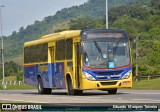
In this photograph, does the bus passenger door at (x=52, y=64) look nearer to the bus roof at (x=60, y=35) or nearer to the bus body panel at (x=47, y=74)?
the bus body panel at (x=47, y=74)

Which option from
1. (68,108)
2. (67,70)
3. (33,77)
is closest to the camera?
(68,108)

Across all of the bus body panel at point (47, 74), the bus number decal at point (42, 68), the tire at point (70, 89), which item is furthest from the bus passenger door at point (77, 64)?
the bus number decal at point (42, 68)

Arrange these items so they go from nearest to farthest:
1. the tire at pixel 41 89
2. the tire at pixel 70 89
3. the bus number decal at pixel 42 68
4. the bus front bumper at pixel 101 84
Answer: the bus front bumper at pixel 101 84 → the tire at pixel 70 89 → the bus number decal at pixel 42 68 → the tire at pixel 41 89

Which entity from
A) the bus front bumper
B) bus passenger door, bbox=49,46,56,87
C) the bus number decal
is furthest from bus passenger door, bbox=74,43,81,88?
the bus number decal

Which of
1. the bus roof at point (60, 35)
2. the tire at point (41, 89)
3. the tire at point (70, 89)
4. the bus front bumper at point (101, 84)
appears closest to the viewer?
the bus front bumper at point (101, 84)

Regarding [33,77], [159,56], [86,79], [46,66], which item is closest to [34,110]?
[86,79]

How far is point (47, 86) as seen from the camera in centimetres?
3262

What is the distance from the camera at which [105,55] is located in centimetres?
2667

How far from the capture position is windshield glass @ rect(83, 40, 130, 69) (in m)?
26.6

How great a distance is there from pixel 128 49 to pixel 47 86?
→ 7.15m

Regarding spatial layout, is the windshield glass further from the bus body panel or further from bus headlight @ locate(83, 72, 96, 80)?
the bus body panel

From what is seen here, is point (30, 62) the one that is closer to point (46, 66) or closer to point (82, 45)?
point (46, 66)

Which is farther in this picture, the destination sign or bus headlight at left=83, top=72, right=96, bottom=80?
the destination sign

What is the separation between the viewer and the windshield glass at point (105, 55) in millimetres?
26641
